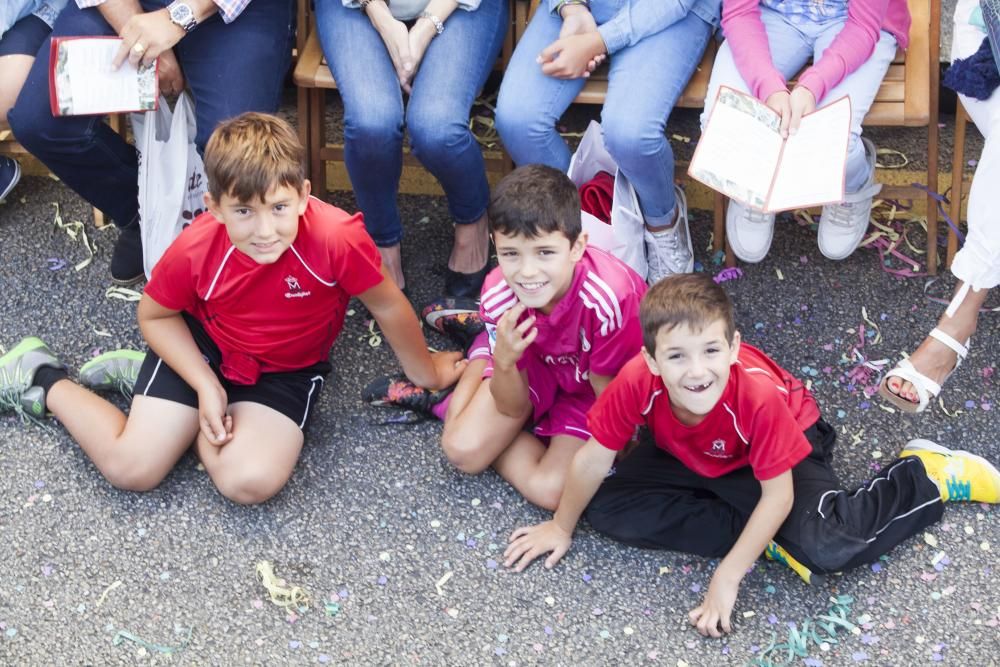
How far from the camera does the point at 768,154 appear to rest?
3.37m

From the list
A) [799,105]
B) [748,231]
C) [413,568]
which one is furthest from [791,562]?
[799,105]

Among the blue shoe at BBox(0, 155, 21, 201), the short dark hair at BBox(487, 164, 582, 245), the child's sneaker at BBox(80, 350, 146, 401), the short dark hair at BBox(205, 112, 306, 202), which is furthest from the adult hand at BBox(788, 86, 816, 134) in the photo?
the blue shoe at BBox(0, 155, 21, 201)

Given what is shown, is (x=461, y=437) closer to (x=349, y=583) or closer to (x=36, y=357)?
(x=349, y=583)

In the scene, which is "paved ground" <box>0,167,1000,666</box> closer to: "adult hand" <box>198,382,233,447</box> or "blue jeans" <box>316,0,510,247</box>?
"adult hand" <box>198,382,233,447</box>

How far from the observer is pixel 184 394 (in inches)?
131

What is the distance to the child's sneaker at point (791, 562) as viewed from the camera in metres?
2.95

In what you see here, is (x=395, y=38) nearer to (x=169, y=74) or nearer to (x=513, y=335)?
(x=169, y=74)

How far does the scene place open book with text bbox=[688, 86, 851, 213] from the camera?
10.8ft

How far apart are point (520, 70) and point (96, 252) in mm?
1552

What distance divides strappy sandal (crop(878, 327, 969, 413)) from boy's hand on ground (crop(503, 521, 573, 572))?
38.5 inches

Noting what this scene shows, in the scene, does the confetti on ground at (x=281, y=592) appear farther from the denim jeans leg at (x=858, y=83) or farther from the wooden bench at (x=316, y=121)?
the denim jeans leg at (x=858, y=83)

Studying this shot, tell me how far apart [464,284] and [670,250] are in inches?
25.6

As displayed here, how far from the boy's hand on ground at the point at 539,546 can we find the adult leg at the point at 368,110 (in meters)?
1.14

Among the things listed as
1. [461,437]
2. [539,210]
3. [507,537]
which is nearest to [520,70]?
[539,210]
